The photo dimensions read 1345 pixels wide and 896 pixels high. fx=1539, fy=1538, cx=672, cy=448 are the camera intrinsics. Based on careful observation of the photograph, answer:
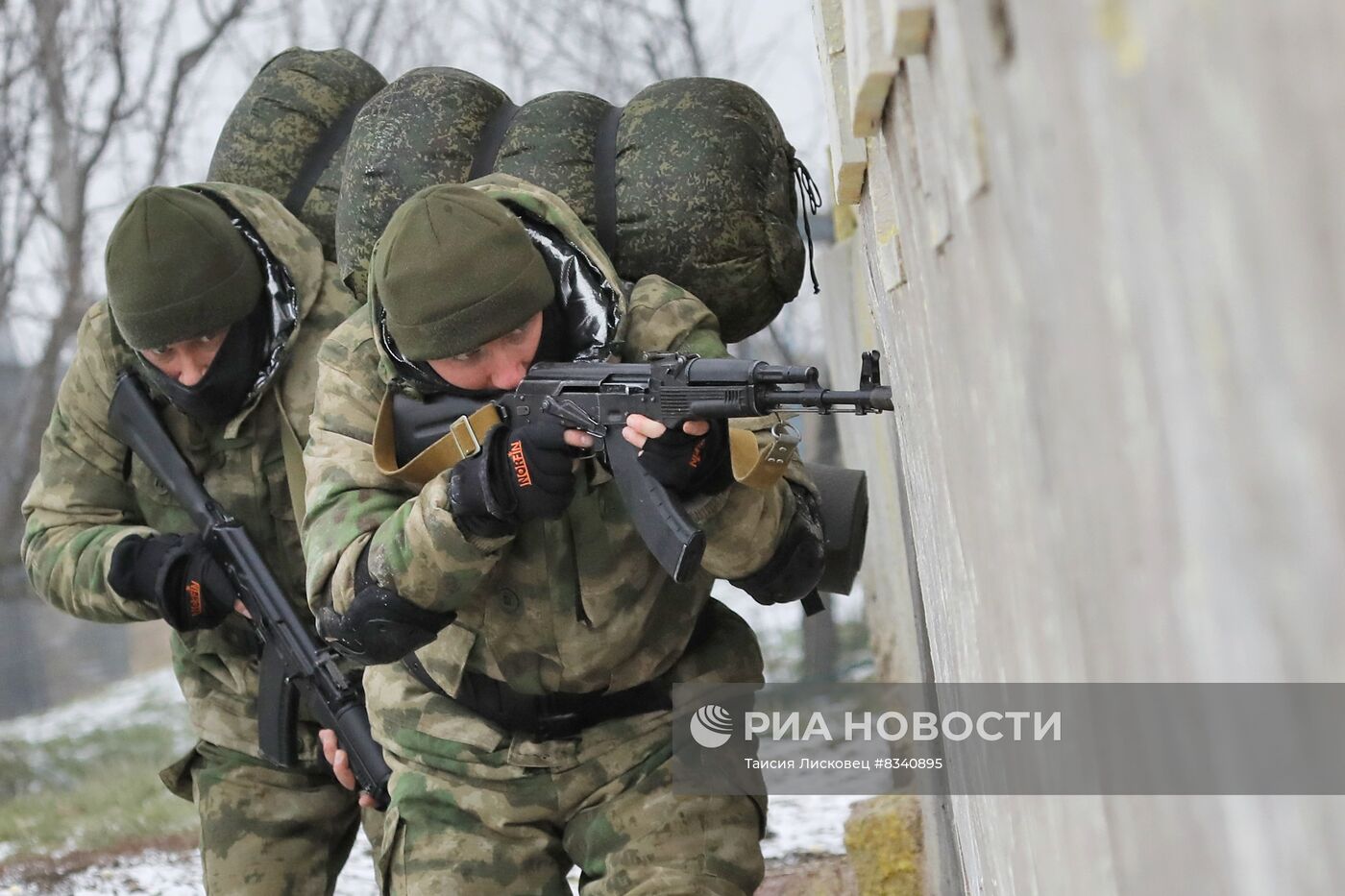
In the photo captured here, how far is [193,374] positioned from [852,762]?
2846mm

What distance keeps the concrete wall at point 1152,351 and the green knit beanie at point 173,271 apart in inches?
89.7

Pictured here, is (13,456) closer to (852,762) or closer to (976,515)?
(852,762)

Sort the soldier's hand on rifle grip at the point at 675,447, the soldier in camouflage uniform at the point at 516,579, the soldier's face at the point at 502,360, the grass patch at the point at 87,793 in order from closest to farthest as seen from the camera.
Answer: the soldier's hand on rifle grip at the point at 675,447, the soldier in camouflage uniform at the point at 516,579, the soldier's face at the point at 502,360, the grass patch at the point at 87,793

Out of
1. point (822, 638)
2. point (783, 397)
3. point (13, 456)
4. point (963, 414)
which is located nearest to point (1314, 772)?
point (963, 414)

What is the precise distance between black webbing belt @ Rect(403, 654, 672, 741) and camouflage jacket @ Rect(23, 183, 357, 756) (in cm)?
84

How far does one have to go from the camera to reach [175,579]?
133 inches

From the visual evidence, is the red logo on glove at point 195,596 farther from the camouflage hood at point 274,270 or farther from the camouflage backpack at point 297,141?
the camouflage backpack at point 297,141

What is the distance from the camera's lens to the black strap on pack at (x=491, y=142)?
10.3 ft

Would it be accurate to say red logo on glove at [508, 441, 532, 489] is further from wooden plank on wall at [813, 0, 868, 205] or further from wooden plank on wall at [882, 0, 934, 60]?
wooden plank on wall at [882, 0, 934, 60]

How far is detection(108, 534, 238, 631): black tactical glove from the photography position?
11.0ft

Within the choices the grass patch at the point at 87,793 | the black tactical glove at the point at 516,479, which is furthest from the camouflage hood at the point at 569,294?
the grass patch at the point at 87,793

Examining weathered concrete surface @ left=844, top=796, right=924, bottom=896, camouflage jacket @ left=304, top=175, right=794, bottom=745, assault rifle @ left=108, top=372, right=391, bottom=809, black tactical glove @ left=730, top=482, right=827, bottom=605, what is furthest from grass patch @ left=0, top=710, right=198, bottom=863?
black tactical glove @ left=730, top=482, right=827, bottom=605

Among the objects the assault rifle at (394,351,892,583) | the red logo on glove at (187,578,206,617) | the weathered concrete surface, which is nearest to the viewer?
the assault rifle at (394,351,892,583)

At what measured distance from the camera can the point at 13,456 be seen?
9398 mm
